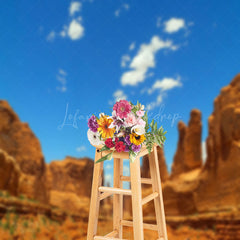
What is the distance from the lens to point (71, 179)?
26.4m

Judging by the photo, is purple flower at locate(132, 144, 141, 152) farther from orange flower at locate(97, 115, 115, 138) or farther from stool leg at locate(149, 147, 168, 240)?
stool leg at locate(149, 147, 168, 240)

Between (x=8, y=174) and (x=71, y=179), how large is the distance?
1781 centimetres

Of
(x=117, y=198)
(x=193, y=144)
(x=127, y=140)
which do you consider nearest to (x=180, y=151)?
(x=193, y=144)

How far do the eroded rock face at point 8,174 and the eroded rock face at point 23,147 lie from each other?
47.9 inches

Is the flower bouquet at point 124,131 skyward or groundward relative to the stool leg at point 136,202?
skyward

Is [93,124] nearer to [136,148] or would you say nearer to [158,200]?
[136,148]

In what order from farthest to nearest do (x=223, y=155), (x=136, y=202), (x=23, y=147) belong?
(x=223, y=155), (x=23, y=147), (x=136, y=202)

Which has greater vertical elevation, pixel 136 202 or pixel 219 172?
pixel 219 172

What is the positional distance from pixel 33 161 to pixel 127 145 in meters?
10.1

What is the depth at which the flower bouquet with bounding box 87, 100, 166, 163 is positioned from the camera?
95.9 inches

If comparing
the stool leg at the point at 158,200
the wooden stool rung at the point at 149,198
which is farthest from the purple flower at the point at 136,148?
the wooden stool rung at the point at 149,198

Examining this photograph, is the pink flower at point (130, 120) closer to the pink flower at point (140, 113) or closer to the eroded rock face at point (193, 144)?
the pink flower at point (140, 113)

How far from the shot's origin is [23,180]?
10.1 meters

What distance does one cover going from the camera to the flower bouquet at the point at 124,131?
2.44m
